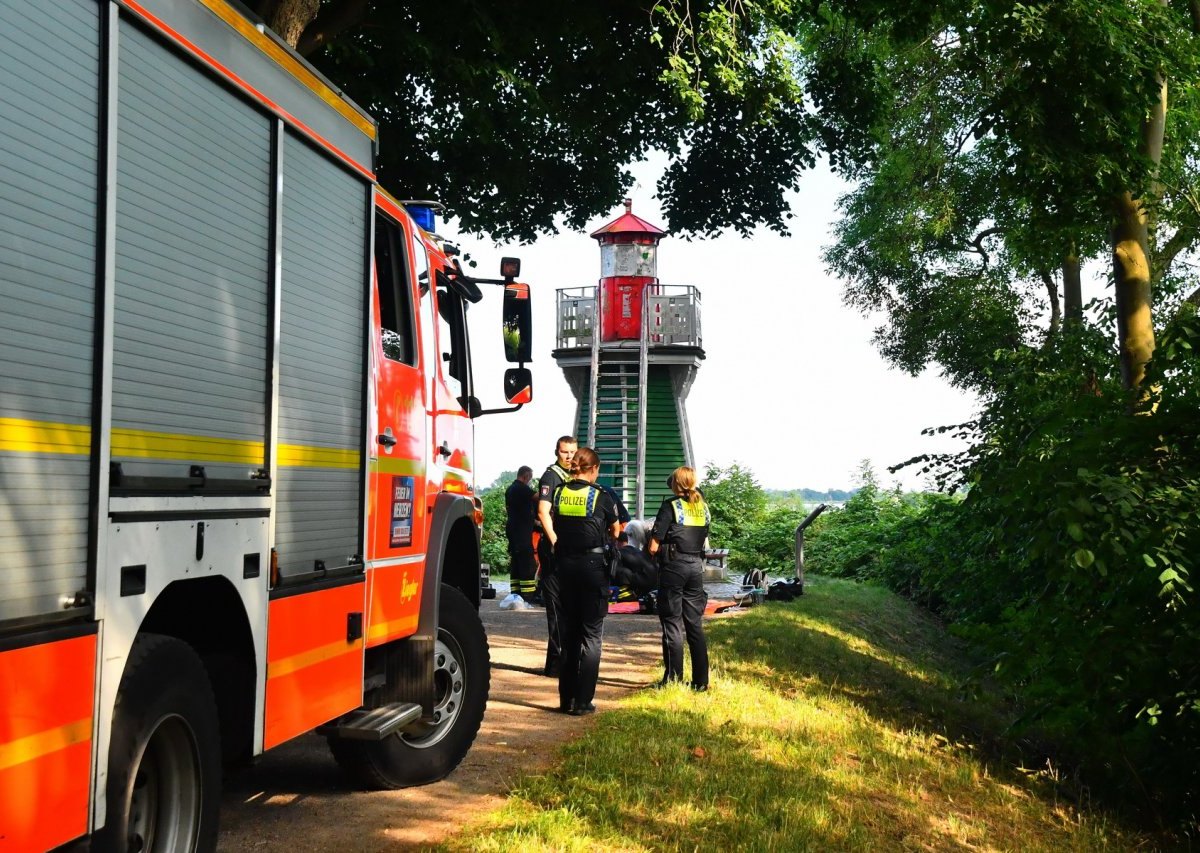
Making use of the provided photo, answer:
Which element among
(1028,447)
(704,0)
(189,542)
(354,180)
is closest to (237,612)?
(189,542)

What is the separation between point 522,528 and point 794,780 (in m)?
6.71

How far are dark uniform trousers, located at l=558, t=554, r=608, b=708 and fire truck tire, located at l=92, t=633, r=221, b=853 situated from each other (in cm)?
529

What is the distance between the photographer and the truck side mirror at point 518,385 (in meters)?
7.98

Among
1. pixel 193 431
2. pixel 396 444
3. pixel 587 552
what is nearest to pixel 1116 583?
pixel 587 552

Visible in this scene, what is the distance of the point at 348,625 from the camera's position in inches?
229

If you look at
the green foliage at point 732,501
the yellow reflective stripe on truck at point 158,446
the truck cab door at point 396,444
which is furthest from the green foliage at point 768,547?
the yellow reflective stripe on truck at point 158,446

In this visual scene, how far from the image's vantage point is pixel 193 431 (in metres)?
4.41

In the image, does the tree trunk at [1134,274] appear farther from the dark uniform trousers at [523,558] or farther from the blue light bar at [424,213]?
the blue light bar at [424,213]

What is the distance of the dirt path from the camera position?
6070mm

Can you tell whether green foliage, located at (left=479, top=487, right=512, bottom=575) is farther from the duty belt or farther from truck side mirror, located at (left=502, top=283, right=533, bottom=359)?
truck side mirror, located at (left=502, top=283, right=533, bottom=359)

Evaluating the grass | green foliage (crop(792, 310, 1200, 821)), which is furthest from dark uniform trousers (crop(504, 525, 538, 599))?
green foliage (crop(792, 310, 1200, 821))

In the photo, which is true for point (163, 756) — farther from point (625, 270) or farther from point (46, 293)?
point (625, 270)

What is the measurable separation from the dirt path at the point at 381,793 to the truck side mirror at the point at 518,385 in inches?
86.4

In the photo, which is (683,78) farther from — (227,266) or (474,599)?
(227,266)
